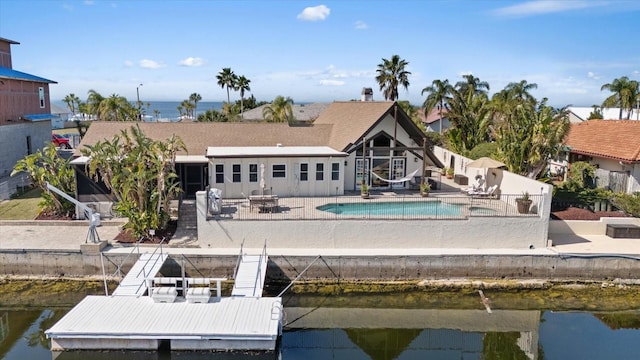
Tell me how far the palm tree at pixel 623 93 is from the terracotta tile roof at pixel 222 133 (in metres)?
35.7

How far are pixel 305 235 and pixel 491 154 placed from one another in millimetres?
14323

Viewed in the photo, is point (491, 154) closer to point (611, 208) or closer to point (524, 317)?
point (611, 208)

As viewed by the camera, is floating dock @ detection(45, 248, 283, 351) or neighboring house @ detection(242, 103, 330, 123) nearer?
floating dock @ detection(45, 248, 283, 351)

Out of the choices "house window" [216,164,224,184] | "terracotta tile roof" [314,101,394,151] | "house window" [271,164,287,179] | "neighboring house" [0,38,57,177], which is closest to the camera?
"house window" [216,164,224,184]

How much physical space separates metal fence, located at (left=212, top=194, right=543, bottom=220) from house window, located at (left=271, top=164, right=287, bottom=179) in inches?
47.2

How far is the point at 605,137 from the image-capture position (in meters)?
28.8

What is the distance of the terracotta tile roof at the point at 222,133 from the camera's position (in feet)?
83.1

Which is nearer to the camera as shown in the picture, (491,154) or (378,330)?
(378,330)

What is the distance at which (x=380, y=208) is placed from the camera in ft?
70.1

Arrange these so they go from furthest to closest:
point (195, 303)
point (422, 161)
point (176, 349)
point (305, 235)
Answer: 1. point (422, 161)
2. point (305, 235)
3. point (195, 303)
4. point (176, 349)

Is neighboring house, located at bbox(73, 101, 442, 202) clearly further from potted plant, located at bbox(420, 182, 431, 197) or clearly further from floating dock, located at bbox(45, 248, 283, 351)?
floating dock, located at bbox(45, 248, 283, 351)

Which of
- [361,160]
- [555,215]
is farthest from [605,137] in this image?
[361,160]

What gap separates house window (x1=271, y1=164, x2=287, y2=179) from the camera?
76.5 feet

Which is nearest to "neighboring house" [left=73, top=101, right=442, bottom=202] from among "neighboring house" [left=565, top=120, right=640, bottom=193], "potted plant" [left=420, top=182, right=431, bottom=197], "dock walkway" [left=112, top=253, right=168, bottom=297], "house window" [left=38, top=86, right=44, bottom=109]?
"potted plant" [left=420, top=182, right=431, bottom=197]
